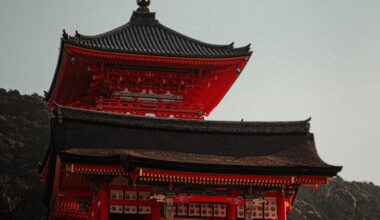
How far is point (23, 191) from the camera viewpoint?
68.9 meters

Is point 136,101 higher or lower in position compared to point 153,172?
higher

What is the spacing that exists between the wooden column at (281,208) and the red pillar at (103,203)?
668 cm

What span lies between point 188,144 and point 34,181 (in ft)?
174

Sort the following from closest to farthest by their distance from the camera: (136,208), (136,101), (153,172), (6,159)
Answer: (153,172)
(136,208)
(136,101)
(6,159)

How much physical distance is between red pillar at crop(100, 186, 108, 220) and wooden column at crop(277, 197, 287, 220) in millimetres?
6675

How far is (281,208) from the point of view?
23.5 meters

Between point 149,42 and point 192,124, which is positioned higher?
point 149,42

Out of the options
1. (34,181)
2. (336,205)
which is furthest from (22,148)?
(336,205)

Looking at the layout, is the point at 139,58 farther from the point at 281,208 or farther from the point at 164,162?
the point at 281,208

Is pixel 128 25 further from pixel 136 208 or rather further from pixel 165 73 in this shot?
pixel 136 208


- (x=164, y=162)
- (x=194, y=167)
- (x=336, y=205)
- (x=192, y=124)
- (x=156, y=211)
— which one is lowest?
(x=156, y=211)

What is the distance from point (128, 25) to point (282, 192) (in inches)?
578

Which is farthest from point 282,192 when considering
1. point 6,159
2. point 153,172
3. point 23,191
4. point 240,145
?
point 6,159

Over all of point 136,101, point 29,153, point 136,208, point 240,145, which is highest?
point 29,153
